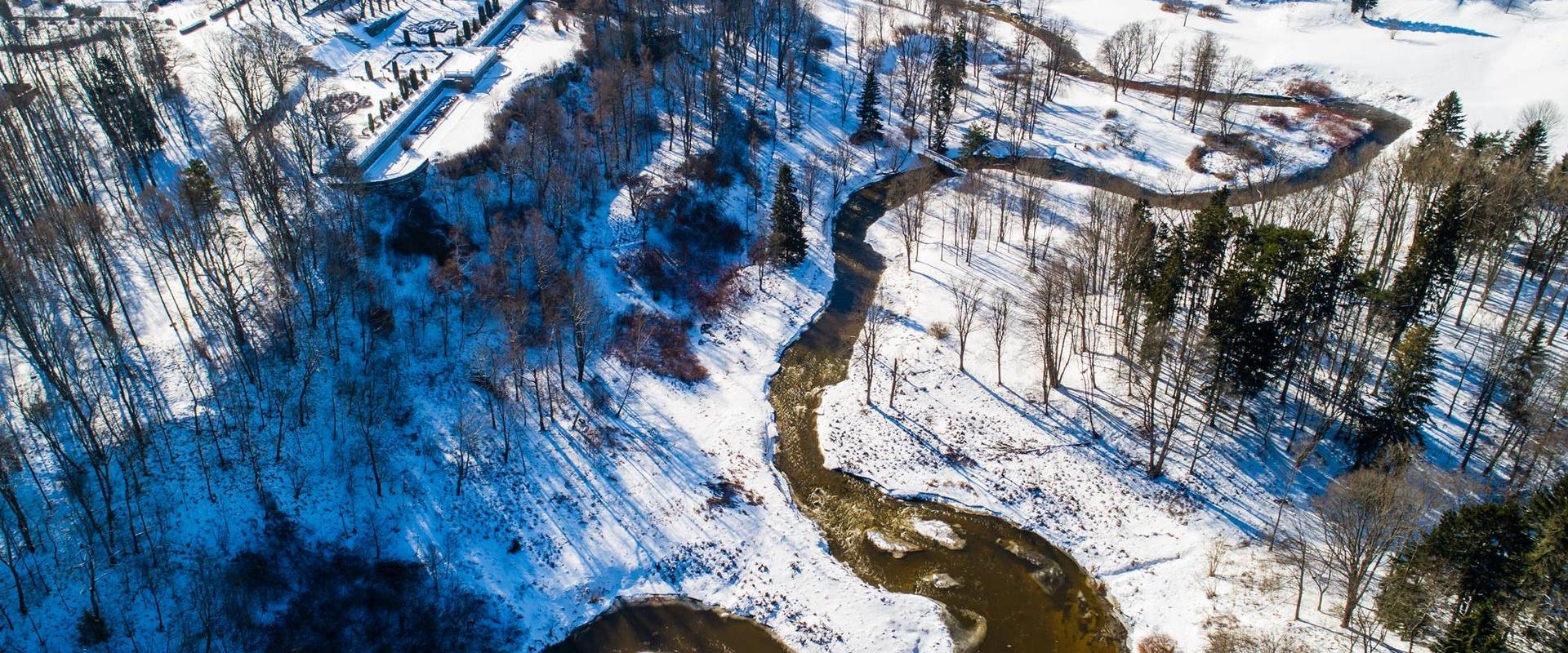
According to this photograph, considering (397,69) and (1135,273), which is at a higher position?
(397,69)

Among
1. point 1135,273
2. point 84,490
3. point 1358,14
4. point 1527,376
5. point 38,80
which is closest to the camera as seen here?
point 84,490

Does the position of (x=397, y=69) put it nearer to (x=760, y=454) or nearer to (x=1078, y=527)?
(x=760, y=454)

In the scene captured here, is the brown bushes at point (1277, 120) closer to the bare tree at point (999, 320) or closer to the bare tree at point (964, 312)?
the bare tree at point (999, 320)

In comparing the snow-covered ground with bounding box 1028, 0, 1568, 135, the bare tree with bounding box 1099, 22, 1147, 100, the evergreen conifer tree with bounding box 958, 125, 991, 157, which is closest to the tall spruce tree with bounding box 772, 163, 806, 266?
the evergreen conifer tree with bounding box 958, 125, 991, 157

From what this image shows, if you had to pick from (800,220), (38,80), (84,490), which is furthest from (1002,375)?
(38,80)

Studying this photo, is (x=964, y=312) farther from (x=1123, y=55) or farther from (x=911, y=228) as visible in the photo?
(x=1123, y=55)

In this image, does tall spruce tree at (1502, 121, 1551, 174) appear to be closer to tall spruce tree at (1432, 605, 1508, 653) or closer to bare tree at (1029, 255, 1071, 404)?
bare tree at (1029, 255, 1071, 404)
